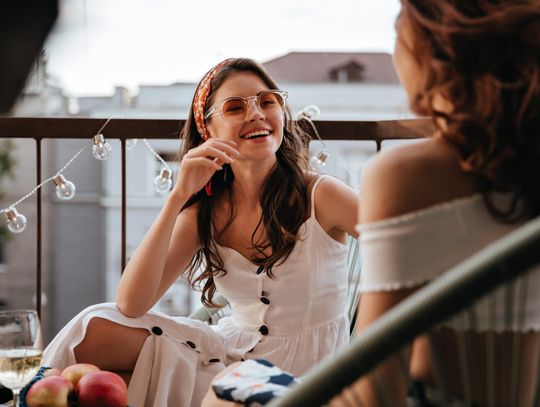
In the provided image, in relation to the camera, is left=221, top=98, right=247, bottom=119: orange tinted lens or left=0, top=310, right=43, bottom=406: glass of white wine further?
left=221, top=98, right=247, bottom=119: orange tinted lens

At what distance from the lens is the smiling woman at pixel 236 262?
1773mm

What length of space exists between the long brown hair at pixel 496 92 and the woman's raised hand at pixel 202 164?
939 mm

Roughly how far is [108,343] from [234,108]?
0.60 metres

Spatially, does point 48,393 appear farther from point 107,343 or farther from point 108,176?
point 108,176

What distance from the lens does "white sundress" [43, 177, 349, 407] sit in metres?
1.77

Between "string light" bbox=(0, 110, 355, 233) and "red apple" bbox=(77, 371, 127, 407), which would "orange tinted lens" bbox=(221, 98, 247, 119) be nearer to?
"string light" bbox=(0, 110, 355, 233)

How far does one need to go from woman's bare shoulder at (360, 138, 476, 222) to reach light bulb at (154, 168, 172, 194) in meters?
1.40

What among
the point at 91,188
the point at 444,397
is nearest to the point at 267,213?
the point at 444,397

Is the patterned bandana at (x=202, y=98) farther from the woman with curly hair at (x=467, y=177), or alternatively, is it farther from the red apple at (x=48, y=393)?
the woman with curly hair at (x=467, y=177)

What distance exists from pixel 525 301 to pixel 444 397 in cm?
17

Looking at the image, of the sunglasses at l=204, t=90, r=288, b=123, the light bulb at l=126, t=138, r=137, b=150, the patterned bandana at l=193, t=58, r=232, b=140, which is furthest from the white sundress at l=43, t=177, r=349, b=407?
the light bulb at l=126, t=138, r=137, b=150

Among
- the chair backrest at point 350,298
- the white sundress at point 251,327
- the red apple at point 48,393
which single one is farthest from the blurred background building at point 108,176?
the red apple at point 48,393

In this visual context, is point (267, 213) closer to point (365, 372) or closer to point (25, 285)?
point (365, 372)

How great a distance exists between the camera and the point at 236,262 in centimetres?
192
